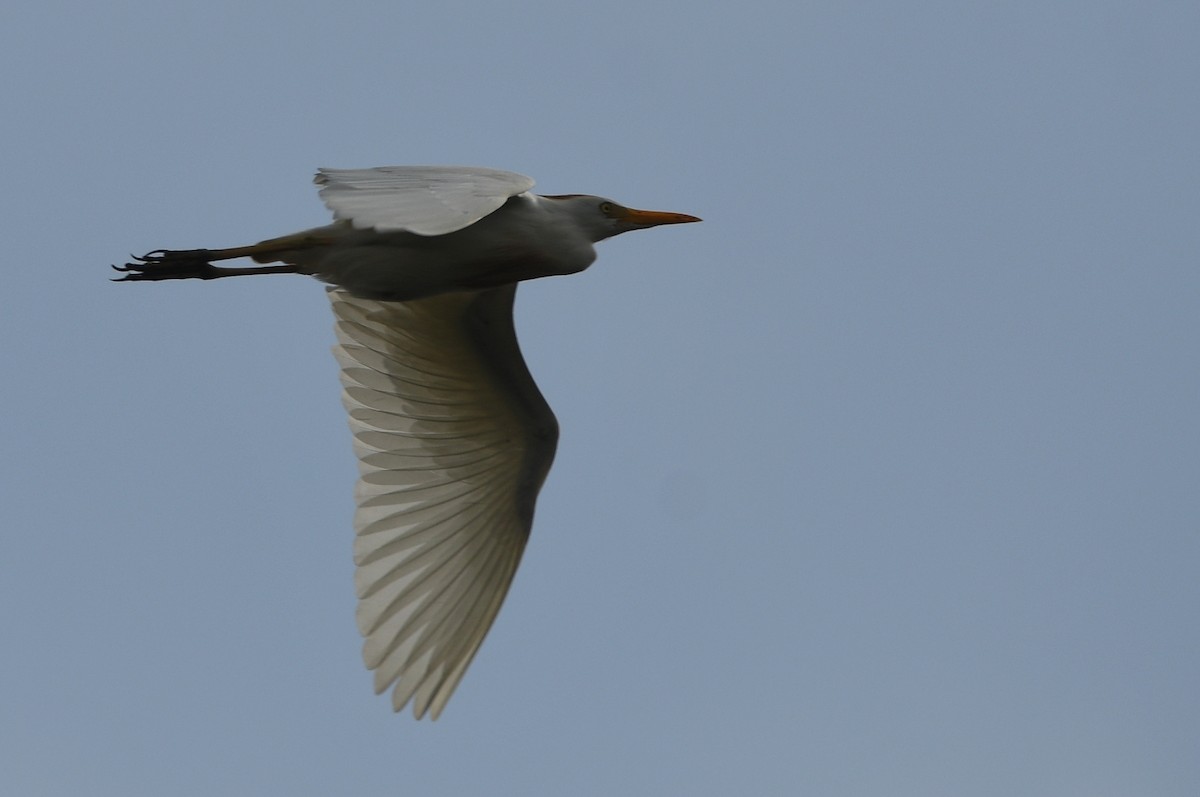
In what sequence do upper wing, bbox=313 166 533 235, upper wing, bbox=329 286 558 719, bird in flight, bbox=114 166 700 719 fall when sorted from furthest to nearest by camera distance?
upper wing, bbox=329 286 558 719
bird in flight, bbox=114 166 700 719
upper wing, bbox=313 166 533 235

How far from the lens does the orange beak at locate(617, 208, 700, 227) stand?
958 cm

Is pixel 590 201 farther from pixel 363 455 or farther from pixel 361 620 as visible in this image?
pixel 361 620

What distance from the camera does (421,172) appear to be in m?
7.96

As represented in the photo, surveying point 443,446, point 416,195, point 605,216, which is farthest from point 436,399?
point 416,195

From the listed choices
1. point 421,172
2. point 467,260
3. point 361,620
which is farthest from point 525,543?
point 421,172

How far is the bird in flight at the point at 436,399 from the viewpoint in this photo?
8750mm

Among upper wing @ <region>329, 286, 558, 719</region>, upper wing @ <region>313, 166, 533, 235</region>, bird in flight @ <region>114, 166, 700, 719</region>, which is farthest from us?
upper wing @ <region>329, 286, 558, 719</region>

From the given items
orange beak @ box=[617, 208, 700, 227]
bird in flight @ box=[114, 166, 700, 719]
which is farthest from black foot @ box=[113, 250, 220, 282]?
orange beak @ box=[617, 208, 700, 227]

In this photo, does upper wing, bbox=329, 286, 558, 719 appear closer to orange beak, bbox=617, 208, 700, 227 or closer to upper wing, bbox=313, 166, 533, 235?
orange beak, bbox=617, 208, 700, 227

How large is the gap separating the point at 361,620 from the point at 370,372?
66.2 inches

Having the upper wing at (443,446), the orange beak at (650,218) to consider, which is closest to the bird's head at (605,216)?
the orange beak at (650,218)

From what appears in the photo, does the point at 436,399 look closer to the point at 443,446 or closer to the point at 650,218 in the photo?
the point at 443,446

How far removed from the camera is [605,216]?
946 centimetres

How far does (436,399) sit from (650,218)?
1.76m
